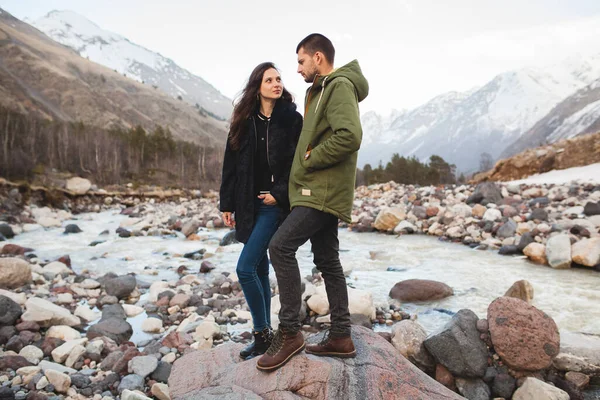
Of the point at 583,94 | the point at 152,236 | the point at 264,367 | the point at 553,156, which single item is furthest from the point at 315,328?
the point at 583,94

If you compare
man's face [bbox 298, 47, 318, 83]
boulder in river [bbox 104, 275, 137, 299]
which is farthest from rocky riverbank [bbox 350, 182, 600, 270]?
boulder in river [bbox 104, 275, 137, 299]

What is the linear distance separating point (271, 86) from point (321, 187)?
36.3 inches

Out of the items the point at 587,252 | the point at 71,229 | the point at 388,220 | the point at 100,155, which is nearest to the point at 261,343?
the point at 587,252

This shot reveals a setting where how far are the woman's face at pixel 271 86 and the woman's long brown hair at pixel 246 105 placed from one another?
1.6 inches

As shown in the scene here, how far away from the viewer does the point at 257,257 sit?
2842 mm

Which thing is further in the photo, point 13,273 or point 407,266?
point 407,266

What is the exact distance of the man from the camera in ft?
7.62

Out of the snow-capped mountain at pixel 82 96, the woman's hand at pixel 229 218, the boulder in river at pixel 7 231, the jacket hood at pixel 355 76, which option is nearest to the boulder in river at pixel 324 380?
the woman's hand at pixel 229 218

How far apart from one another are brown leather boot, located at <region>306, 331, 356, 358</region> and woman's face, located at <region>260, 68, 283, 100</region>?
5.76 feet

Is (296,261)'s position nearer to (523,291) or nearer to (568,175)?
(523,291)

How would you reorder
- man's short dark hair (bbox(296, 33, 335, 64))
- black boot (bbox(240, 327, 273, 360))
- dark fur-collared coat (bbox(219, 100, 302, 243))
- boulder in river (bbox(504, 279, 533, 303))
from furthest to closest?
boulder in river (bbox(504, 279, 533, 303)) < black boot (bbox(240, 327, 273, 360)) < dark fur-collared coat (bbox(219, 100, 302, 243)) < man's short dark hair (bbox(296, 33, 335, 64))

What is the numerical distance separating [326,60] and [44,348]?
391cm

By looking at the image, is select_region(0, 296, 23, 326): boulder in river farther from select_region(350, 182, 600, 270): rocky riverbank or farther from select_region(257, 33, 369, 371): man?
select_region(350, 182, 600, 270): rocky riverbank

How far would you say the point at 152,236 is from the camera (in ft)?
43.1
